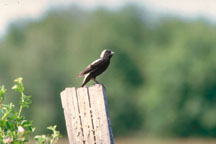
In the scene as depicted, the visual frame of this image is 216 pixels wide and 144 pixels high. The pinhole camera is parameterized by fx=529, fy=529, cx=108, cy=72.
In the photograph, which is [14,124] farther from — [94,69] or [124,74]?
[124,74]

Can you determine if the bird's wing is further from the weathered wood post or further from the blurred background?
the blurred background

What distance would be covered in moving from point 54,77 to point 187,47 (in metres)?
15.7

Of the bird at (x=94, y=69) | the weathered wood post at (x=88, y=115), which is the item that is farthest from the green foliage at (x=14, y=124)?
the bird at (x=94, y=69)

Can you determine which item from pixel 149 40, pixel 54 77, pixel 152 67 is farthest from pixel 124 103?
pixel 149 40

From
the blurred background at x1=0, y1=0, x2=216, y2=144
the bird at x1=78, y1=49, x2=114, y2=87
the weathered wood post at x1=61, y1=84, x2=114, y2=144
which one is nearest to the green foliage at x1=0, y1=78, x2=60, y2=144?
the weathered wood post at x1=61, y1=84, x2=114, y2=144

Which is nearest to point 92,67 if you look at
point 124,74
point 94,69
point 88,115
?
point 94,69

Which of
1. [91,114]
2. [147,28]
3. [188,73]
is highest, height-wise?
[147,28]

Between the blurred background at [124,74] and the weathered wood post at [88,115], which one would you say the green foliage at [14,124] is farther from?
the blurred background at [124,74]

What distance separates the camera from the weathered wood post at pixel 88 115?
4.93 meters

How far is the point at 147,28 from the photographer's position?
87.0 meters

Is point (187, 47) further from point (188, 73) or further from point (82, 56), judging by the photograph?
point (82, 56)

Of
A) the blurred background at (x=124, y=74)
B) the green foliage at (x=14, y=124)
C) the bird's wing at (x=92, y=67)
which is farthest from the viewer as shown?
the blurred background at (x=124, y=74)

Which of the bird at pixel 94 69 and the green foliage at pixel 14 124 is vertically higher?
the bird at pixel 94 69

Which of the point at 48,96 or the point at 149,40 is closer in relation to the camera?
the point at 48,96
